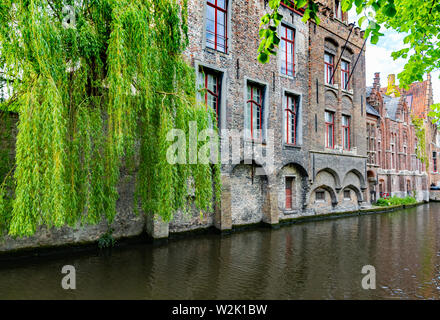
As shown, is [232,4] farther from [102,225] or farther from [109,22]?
[102,225]

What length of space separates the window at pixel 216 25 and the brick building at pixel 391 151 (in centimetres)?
1295

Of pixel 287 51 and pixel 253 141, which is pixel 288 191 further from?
pixel 287 51

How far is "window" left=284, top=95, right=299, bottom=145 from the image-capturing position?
1239cm

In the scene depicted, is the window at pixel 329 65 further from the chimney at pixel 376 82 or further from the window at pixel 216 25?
the chimney at pixel 376 82

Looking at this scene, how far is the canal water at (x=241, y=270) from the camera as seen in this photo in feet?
15.4

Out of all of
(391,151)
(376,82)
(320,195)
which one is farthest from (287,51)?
(391,151)

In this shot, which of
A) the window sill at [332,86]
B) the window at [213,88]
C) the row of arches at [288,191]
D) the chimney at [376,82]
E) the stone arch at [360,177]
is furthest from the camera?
the chimney at [376,82]

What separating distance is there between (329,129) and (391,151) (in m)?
10.3

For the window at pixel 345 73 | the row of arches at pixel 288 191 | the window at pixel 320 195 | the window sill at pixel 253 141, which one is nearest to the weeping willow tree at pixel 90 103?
the window sill at pixel 253 141

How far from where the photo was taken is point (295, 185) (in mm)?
12664

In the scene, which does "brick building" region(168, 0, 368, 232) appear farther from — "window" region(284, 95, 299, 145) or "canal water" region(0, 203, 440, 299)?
"canal water" region(0, 203, 440, 299)

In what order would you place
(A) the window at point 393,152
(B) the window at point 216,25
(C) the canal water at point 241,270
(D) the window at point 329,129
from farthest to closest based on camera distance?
(A) the window at point 393,152 < (D) the window at point 329,129 < (B) the window at point 216,25 < (C) the canal water at point 241,270
